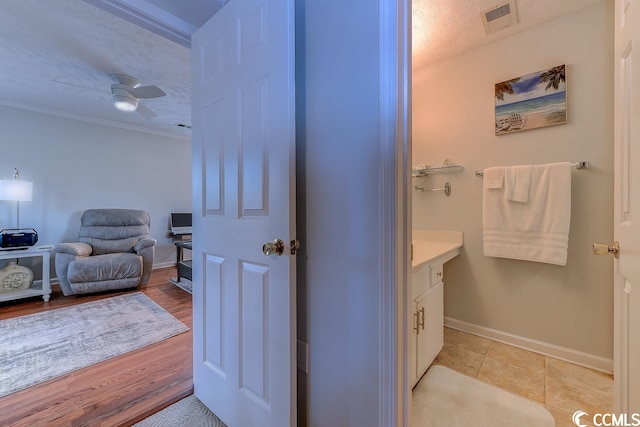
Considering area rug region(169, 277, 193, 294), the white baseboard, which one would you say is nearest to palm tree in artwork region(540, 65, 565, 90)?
the white baseboard

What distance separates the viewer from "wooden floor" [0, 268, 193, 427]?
133 centimetres

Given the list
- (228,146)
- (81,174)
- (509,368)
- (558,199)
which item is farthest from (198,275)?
(81,174)

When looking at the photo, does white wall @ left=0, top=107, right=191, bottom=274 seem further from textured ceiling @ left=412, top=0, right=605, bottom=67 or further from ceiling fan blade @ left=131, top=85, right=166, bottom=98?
textured ceiling @ left=412, top=0, right=605, bottom=67

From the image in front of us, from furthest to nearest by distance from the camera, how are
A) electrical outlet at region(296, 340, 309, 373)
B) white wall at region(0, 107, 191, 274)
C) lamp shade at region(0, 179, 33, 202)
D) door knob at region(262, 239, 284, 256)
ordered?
white wall at region(0, 107, 191, 274)
lamp shade at region(0, 179, 33, 202)
electrical outlet at region(296, 340, 309, 373)
door knob at region(262, 239, 284, 256)

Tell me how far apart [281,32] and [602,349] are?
262cm

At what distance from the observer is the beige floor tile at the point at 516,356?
1.76m

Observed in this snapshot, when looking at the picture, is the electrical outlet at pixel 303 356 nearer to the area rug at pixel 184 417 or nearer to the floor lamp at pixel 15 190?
the area rug at pixel 184 417

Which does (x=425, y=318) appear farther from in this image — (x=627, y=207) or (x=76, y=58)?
(x=76, y=58)

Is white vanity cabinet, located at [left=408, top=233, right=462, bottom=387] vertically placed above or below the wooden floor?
above

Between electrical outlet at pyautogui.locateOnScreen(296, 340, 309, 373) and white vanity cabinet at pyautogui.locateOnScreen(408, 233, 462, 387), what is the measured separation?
506 mm

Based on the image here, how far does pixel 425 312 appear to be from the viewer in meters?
1.49

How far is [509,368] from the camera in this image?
1.73 m

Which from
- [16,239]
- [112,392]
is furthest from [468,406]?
[16,239]

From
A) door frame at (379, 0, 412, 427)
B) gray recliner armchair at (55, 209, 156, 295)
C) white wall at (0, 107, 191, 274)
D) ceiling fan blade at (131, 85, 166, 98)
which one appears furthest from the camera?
white wall at (0, 107, 191, 274)
